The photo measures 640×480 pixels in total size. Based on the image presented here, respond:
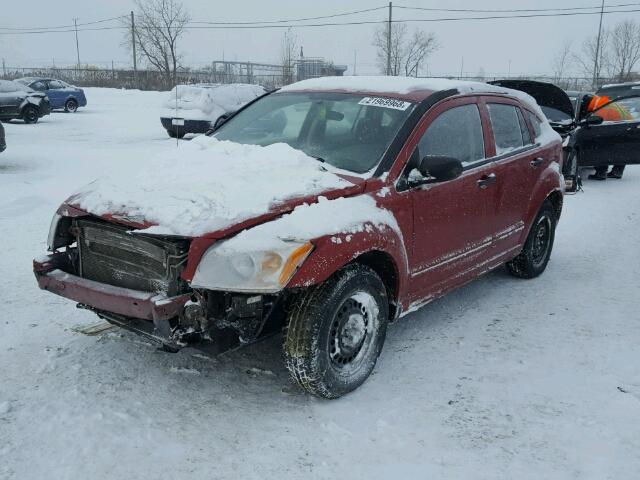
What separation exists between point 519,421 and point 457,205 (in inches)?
61.1

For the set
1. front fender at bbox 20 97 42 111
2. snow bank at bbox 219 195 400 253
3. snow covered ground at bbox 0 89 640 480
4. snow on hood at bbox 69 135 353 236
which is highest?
front fender at bbox 20 97 42 111

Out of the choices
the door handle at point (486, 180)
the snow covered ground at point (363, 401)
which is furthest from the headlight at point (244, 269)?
the door handle at point (486, 180)

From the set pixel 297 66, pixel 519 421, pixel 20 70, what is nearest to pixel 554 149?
pixel 519 421

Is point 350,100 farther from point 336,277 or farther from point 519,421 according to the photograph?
point 519,421

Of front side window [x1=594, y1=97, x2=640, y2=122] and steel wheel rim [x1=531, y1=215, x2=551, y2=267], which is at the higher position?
front side window [x1=594, y1=97, x2=640, y2=122]

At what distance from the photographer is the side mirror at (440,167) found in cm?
377

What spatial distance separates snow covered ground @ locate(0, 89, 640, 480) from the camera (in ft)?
9.64

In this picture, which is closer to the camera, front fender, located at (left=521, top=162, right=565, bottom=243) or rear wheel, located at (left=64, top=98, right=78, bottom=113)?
front fender, located at (left=521, top=162, right=565, bottom=243)

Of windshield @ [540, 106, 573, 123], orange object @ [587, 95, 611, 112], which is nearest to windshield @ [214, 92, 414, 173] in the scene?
windshield @ [540, 106, 573, 123]

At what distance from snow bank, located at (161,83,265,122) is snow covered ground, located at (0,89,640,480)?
10.9 meters

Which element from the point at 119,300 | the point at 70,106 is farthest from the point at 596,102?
the point at 70,106

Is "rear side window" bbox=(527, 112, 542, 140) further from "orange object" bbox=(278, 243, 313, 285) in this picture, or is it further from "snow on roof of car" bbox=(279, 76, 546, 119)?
"orange object" bbox=(278, 243, 313, 285)

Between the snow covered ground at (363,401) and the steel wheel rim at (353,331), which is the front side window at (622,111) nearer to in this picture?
the snow covered ground at (363,401)

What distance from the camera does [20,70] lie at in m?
57.1
